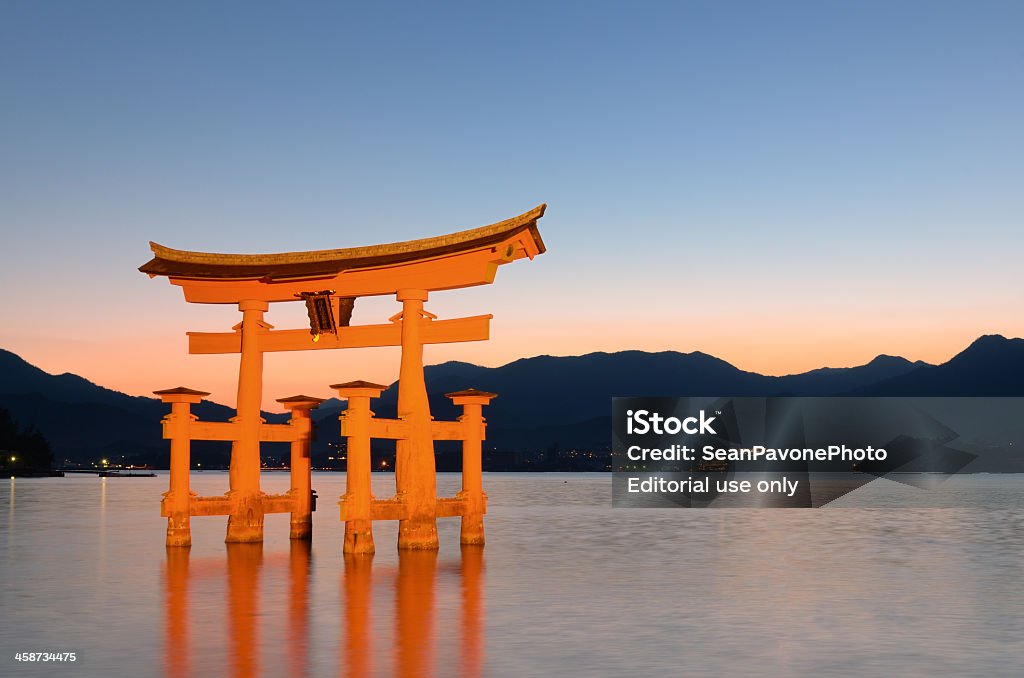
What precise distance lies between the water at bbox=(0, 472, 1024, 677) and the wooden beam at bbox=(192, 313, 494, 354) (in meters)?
4.45

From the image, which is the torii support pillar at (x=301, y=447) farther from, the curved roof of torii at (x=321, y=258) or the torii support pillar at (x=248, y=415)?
the curved roof of torii at (x=321, y=258)

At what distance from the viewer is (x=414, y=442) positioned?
21.7 m

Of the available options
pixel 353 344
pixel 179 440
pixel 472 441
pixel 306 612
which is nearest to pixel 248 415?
pixel 179 440

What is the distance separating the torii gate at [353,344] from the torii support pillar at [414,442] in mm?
24

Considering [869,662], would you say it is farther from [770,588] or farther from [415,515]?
[415,515]

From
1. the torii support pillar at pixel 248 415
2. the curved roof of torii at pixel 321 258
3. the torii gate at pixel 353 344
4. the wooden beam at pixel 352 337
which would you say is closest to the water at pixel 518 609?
the torii gate at pixel 353 344

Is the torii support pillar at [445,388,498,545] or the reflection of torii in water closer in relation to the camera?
the reflection of torii in water

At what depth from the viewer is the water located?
12227mm

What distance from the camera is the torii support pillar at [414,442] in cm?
2173

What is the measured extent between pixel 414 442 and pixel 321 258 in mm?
4353

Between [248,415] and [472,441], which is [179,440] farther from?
[472,441]

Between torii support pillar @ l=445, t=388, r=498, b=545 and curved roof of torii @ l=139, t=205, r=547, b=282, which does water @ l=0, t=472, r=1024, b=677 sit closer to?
torii support pillar @ l=445, t=388, r=498, b=545

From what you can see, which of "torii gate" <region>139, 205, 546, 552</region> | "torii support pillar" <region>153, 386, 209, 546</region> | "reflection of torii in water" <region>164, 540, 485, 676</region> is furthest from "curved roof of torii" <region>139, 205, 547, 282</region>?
"reflection of torii in water" <region>164, 540, 485, 676</region>

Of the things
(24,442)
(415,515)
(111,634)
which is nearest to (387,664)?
(111,634)
